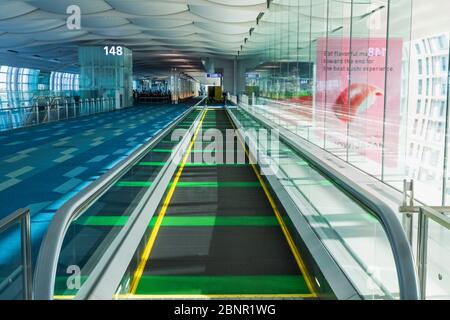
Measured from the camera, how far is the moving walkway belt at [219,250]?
5.26 metres

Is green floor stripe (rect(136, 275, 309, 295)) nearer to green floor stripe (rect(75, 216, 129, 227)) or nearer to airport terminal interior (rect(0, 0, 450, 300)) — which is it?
airport terminal interior (rect(0, 0, 450, 300))

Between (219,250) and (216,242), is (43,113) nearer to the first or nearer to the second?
(216,242)

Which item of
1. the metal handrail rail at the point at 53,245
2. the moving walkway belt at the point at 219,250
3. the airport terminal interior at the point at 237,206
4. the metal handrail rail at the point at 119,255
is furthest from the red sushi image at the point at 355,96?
the metal handrail rail at the point at 53,245

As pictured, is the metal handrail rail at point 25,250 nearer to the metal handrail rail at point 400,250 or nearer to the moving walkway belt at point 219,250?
the moving walkway belt at point 219,250

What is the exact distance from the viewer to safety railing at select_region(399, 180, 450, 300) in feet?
11.2

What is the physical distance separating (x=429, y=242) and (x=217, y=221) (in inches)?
174

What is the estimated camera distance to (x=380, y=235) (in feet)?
11.4

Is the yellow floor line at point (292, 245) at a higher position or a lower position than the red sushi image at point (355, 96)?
lower

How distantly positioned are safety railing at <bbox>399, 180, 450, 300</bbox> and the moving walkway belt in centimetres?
123

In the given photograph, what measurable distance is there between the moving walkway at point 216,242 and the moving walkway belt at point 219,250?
0.01m

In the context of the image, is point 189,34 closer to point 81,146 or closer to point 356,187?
point 81,146

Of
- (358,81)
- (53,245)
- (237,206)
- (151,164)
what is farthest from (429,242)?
(358,81)

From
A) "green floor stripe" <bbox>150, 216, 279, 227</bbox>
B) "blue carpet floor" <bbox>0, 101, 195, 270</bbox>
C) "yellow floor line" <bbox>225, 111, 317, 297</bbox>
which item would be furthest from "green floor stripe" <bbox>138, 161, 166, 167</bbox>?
"yellow floor line" <bbox>225, 111, 317, 297</bbox>

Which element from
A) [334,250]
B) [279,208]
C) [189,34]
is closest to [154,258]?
[334,250]
